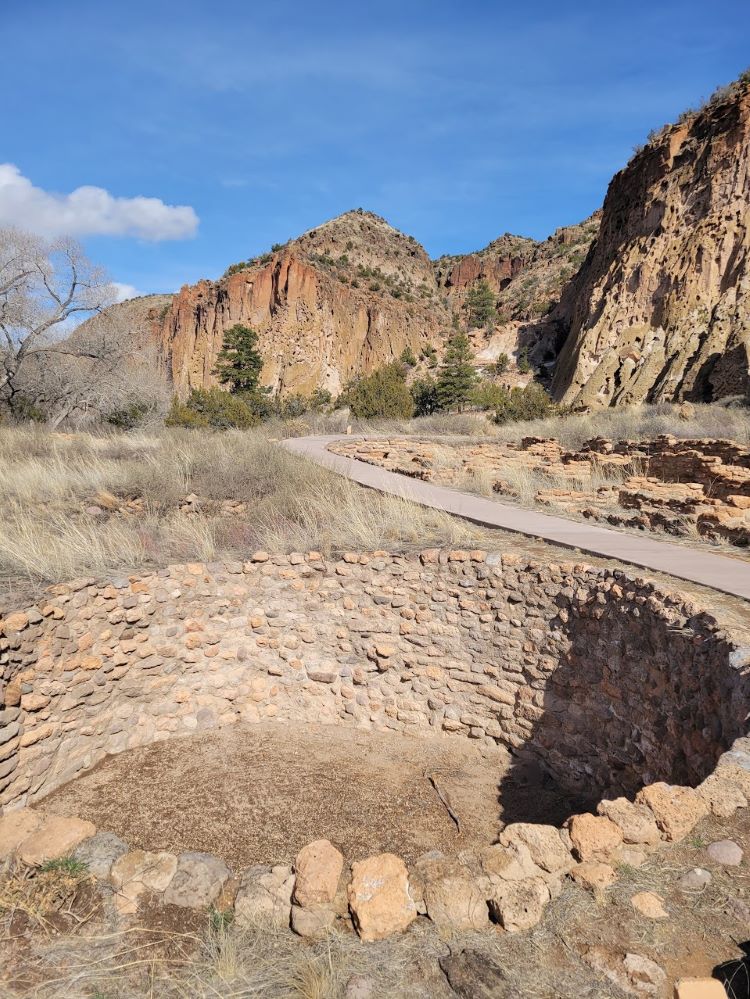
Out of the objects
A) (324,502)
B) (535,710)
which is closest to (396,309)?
(324,502)

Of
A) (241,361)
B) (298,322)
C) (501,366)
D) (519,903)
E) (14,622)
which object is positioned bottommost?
(519,903)

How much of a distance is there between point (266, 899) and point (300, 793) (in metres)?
2.26

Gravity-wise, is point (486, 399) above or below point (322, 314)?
below

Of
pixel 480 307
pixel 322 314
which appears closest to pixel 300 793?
pixel 322 314

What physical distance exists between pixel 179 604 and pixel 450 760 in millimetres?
3012

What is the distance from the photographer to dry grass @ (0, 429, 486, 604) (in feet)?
18.6

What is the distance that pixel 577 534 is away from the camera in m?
6.31

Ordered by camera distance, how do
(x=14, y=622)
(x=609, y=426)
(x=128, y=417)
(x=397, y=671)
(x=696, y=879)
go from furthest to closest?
(x=128, y=417)
(x=609, y=426)
(x=397, y=671)
(x=14, y=622)
(x=696, y=879)

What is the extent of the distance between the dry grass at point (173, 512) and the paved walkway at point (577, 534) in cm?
58

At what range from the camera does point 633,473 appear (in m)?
10.9

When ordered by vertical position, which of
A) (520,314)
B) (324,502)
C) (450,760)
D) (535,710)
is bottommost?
(450,760)

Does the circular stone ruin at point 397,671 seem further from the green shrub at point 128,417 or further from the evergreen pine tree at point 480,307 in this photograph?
the evergreen pine tree at point 480,307

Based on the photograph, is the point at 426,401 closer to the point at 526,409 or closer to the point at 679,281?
the point at 526,409

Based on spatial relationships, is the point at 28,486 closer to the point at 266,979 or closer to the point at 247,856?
the point at 247,856
